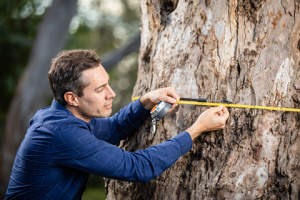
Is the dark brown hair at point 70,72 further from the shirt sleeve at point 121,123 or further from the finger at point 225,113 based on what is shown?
the finger at point 225,113

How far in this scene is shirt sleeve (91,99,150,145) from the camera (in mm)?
2449

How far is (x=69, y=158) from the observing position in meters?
1.94

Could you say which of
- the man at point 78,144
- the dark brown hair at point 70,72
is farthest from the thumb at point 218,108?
the dark brown hair at point 70,72

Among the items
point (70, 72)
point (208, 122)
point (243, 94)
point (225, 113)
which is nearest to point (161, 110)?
point (208, 122)

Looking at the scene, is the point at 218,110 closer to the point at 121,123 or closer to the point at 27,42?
the point at 121,123

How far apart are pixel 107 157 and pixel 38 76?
17.2 ft

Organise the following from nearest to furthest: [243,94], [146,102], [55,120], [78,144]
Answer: [78,144] < [55,120] < [243,94] < [146,102]

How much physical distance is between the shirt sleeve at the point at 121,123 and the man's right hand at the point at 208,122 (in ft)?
1.65

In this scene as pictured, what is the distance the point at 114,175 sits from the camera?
1923 millimetres

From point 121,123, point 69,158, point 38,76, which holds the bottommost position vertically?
point 69,158

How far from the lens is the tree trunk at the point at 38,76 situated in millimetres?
6508

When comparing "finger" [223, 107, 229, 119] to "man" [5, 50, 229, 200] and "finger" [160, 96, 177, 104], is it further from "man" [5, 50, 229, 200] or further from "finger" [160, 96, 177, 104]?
"finger" [160, 96, 177, 104]

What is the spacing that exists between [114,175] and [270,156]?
1.06m

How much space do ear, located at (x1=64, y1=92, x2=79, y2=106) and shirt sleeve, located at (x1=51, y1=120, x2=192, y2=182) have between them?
0.94ft
